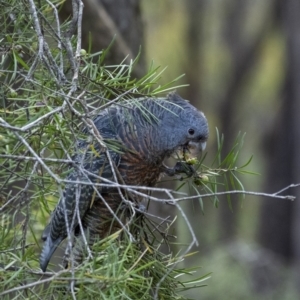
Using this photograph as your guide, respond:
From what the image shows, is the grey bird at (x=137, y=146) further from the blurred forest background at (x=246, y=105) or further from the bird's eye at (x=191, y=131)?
the blurred forest background at (x=246, y=105)

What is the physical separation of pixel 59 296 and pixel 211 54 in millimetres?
13820

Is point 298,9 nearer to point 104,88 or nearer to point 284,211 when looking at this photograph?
point 284,211

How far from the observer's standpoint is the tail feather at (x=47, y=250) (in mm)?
A: 3036

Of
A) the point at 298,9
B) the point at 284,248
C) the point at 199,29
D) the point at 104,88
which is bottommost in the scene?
the point at 284,248

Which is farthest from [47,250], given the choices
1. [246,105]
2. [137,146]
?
[246,105]

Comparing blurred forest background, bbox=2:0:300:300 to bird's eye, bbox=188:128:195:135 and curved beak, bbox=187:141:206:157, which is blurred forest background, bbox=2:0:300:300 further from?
bird's eye, bbox=188:128:195:135

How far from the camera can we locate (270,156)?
41.9 ft

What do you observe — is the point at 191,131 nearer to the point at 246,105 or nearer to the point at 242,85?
the point at 242,85

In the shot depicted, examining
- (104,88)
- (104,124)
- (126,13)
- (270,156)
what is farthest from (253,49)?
(104,88)

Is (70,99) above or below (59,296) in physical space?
above

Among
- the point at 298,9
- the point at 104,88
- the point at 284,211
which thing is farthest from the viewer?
the point at 284,211

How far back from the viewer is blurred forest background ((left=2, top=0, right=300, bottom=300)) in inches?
389

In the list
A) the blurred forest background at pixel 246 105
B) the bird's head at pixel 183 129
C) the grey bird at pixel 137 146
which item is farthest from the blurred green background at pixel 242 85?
the bird's head at pixel 183 129

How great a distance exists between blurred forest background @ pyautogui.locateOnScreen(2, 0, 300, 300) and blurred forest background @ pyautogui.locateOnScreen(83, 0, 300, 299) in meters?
0.02
